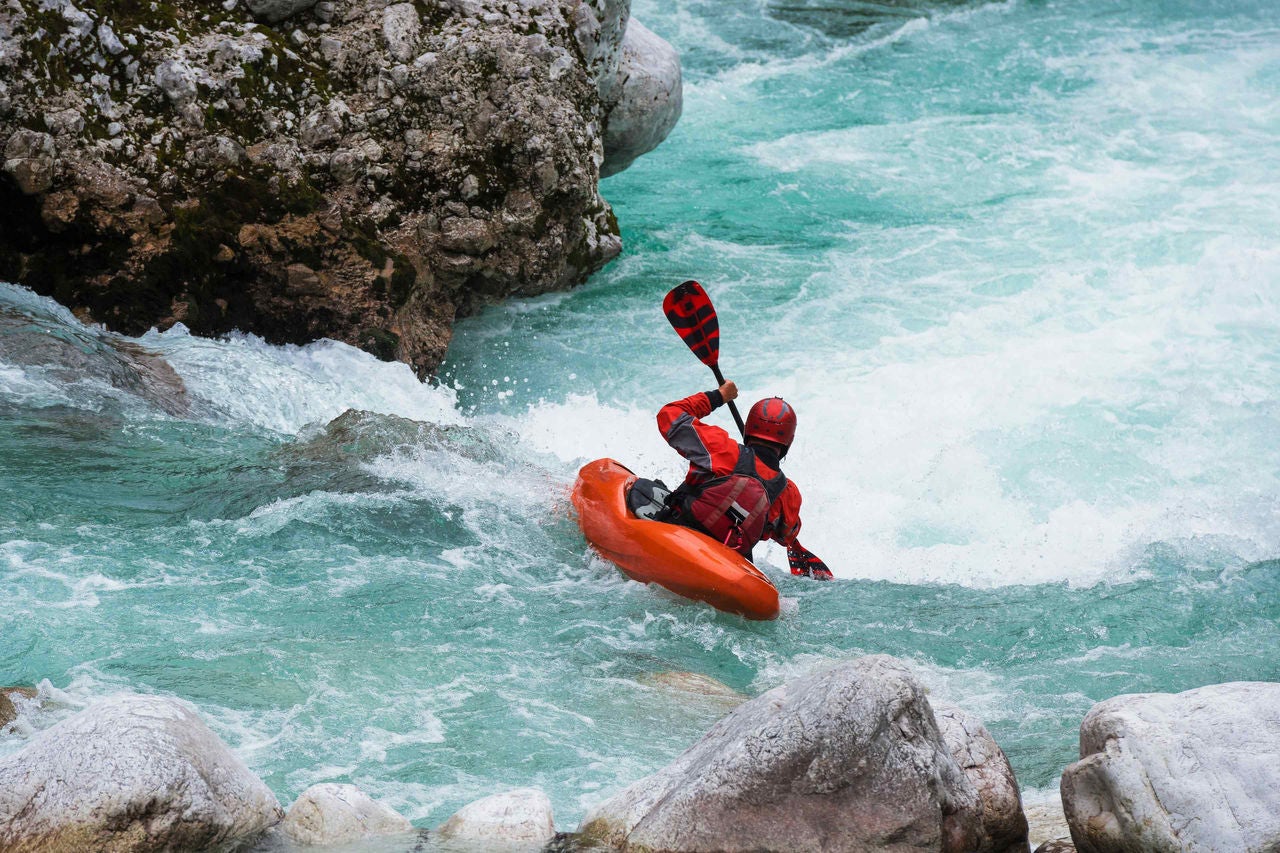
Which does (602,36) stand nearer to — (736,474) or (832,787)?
(736,474)

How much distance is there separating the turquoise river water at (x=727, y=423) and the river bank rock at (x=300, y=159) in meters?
0.38

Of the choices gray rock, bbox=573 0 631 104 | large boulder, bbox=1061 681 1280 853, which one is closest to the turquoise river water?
large boulder, bbox=1061 681 1280 853

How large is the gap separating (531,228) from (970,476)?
3330 mm

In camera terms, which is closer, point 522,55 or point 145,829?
point 145,829

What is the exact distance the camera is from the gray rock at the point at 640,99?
916cm

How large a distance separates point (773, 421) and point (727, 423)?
2.98 metres

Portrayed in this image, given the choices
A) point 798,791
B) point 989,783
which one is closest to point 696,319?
point 989,783

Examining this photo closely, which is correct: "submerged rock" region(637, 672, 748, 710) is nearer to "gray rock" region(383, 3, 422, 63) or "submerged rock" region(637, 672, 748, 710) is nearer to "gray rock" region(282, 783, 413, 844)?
"gray rock" region(282, 783, 413, 844)

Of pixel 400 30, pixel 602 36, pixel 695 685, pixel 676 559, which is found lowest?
pixel 695 685

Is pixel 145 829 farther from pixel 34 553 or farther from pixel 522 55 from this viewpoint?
pixel 522 55

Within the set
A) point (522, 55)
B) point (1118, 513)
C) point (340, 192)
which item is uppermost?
point (522, 55)

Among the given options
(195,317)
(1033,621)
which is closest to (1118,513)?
(1033,621)

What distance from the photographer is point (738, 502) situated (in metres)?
5.71

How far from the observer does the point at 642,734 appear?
4402 millimetres
